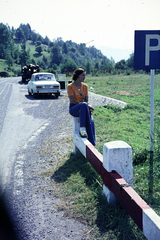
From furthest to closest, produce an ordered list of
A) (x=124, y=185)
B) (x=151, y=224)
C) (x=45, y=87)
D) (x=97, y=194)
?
(x=45, y=87) → (x=97, y=194) → (x=124, y=185) → (x=151, y=224)

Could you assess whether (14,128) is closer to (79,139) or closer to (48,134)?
(48,134)

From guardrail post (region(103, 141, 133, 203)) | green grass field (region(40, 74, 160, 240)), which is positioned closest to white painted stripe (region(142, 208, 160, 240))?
green grass field (region(40, 74, 160, 240))

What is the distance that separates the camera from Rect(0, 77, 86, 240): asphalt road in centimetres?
290

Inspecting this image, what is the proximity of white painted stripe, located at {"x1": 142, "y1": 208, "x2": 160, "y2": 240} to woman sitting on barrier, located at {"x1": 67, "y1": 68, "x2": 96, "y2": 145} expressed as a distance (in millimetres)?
2544

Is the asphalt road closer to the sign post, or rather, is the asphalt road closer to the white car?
the sign post

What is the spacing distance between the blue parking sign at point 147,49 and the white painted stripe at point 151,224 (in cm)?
300

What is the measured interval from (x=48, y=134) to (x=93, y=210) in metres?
4.31

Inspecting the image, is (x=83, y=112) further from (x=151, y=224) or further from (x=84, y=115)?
(x=151, y=224)

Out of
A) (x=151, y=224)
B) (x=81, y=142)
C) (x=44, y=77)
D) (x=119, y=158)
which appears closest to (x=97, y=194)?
(x=119, y=158)

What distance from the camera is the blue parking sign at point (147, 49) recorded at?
15.1 ft

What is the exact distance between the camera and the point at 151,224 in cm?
219

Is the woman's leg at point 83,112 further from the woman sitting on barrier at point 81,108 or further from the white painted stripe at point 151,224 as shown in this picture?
the white painted stripe at point 151,224

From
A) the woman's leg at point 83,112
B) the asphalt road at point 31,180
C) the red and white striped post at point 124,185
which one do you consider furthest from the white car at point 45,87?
the red and white striped post at point 124,185

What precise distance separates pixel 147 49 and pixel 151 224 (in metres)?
3.30
